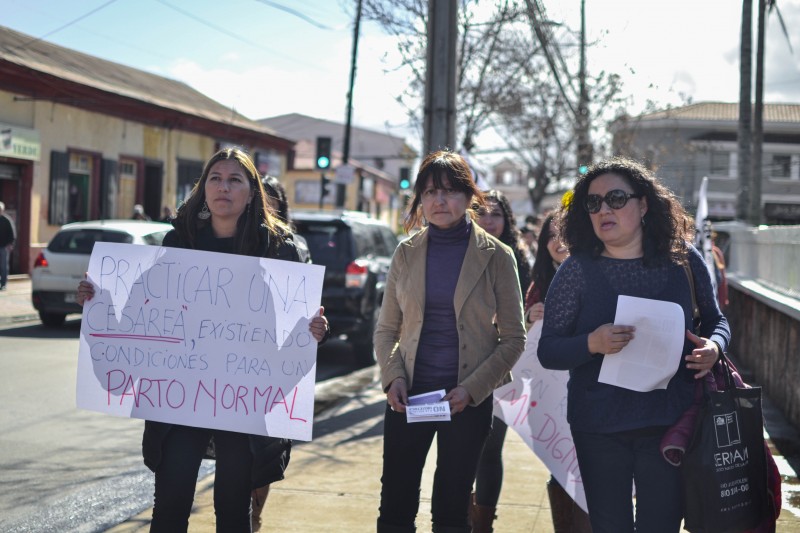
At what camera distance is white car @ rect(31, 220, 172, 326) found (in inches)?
564

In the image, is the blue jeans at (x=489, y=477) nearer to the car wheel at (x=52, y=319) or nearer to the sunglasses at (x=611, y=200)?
the sunglasses at (x=611, y=200)

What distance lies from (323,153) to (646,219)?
2109 cm

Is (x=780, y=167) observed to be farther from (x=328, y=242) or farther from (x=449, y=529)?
(x=449, y=529)

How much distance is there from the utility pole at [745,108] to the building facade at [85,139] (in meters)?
11.5

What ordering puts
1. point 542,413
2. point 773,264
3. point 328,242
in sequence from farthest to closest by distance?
1. point 328,242
2. point 773,264
3. point 542,413

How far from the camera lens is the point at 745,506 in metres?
3.11

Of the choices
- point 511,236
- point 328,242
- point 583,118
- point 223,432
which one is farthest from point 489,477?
point 583,118

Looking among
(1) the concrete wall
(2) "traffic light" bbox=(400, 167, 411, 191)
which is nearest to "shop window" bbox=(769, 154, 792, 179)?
(2) "traffic light" bbox=(400, 167, 411, 191)

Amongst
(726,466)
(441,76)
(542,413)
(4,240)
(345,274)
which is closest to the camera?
(726,466)

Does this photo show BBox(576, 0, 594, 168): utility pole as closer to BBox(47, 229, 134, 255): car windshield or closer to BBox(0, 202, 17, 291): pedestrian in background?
BBox(47, 229, 134, 255): car windshield

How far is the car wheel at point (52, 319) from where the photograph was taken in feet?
48.0

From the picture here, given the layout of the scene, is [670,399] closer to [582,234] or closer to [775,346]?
[582,234]

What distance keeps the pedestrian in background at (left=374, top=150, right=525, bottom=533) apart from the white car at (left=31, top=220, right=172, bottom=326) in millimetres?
11031

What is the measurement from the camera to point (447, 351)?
3.63 meters
